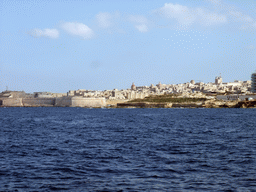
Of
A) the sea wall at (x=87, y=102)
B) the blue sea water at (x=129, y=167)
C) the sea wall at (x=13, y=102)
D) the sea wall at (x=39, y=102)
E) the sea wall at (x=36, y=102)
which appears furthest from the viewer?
the sea wall at (x=39, y=102)

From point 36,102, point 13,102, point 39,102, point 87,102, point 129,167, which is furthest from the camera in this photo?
point 39,102

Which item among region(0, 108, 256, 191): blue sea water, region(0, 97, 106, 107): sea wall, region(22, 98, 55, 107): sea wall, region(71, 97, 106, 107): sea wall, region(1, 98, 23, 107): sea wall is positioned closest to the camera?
region(0, 108, 256, 191): blue sea water

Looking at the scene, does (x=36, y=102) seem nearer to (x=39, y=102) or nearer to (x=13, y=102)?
(x=39, y=102)

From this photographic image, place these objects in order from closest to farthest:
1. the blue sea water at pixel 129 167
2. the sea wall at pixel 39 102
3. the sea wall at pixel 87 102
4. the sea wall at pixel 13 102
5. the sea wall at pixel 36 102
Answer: the blue sea water at pixel 129 167 → the sea wall at pixel 87 102 → the sea wall at pixel 36 102 → the sea wall at pixel 13 102 → the sea wall at pixel 39 102

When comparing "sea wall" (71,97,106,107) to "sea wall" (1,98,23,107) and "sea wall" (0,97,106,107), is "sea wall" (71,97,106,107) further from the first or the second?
"sea wall" (1,98,23,107)

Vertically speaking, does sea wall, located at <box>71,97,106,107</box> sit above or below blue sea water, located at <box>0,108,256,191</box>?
above

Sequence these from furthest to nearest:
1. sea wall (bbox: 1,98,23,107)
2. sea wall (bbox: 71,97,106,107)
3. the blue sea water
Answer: sea wall (bbox: 1,98,23,107), sea wall (bbox: 71,97,106,107), the blue sea water

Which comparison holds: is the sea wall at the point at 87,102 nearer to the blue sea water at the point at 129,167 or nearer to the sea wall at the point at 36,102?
the sea wall at the point at 36,102

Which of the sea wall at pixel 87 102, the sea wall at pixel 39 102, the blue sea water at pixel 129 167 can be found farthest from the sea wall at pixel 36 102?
the blue sea water at pixel 129 167

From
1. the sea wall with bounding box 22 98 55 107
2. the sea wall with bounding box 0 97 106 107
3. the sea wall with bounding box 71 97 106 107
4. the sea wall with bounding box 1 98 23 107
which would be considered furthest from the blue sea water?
the sea wall with bounding box 1 98 23 107

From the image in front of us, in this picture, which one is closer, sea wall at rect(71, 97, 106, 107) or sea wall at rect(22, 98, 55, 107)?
sea wall at rect(71, 97, 106, 107)

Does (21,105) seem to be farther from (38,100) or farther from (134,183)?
(134,183)

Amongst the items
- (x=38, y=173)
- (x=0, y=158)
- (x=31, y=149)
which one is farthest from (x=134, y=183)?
(x=31, y=149)

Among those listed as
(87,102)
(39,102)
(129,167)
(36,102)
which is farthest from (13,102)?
(129,167)
